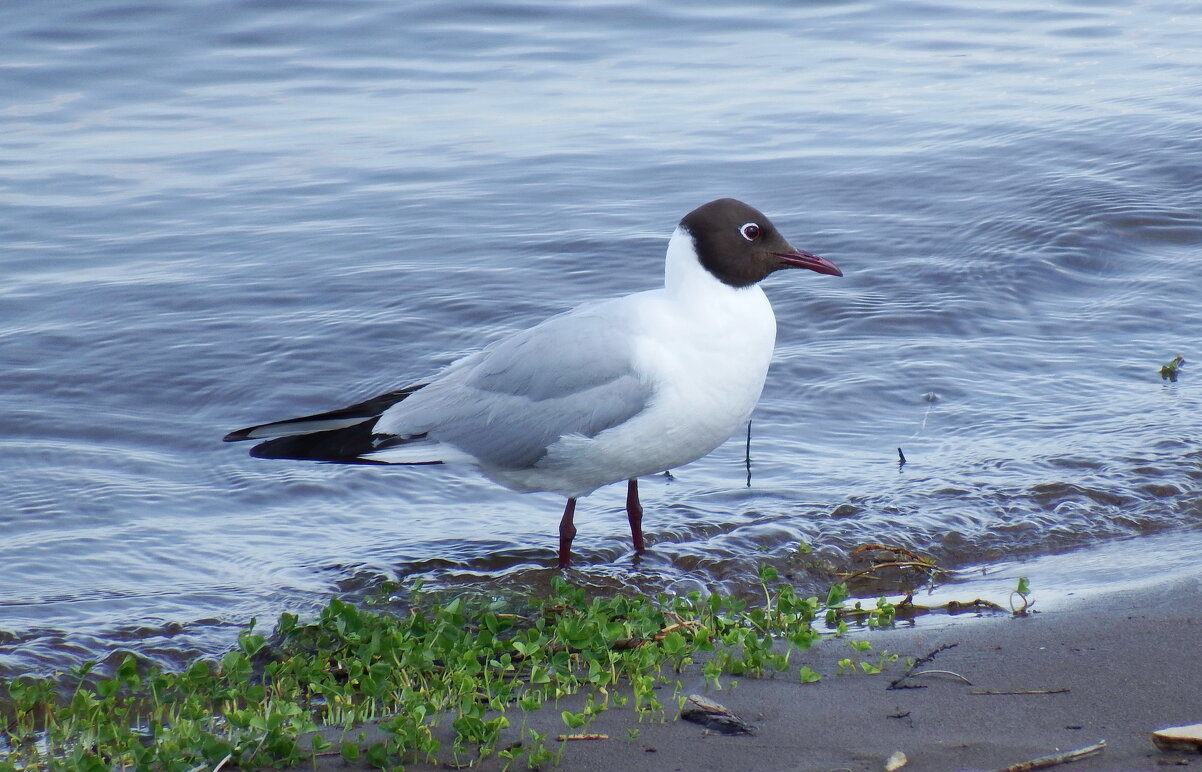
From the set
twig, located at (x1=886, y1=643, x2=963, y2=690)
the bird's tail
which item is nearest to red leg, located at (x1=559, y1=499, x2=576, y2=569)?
the bird's tail

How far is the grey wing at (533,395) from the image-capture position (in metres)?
5.23

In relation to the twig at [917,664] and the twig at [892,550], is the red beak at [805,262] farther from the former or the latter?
the twig at [917,664]

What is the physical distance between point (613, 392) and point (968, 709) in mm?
2071

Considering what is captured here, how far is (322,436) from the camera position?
5707mm

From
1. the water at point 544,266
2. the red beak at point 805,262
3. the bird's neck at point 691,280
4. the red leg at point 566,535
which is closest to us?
the bird's neck at point 691,280

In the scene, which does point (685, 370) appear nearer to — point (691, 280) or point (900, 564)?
point (691, 280)

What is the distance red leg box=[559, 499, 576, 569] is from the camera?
18.2ft

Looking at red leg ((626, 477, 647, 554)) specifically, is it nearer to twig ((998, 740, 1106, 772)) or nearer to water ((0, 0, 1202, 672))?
water ((0, 0, 1202, 672))

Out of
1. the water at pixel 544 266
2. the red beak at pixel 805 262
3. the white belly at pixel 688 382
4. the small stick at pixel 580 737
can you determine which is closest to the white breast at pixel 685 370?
the white belly at pixel 688 382

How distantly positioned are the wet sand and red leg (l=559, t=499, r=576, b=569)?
5.21 feet

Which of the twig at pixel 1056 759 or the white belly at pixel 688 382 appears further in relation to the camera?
the white belly at pixel 688 382

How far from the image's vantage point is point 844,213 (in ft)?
35.5

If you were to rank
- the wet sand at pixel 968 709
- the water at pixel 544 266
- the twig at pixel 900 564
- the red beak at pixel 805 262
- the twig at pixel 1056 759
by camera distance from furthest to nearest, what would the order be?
the water at pixel 544 266
the red beak at pixel 805 262
the twig at pixel 900 564
the wet sand at pixel 968 709
the twig at pixel 1056 759

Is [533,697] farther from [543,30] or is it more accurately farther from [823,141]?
[543,30]
